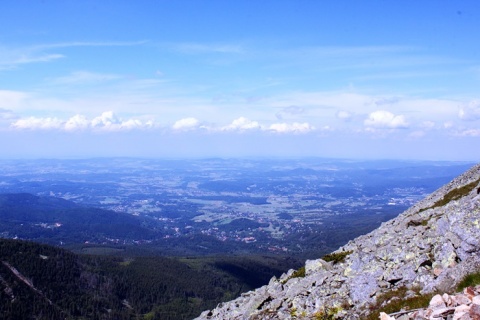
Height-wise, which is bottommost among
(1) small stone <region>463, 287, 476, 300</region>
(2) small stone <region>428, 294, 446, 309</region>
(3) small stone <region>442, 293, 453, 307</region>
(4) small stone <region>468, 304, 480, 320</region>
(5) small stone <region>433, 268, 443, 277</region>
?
(5) small stone <region>433, 268, 443, 277</region>

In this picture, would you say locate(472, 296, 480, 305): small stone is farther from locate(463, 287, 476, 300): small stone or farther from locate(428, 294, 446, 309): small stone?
locate(428, 294, 446, 309): small stone

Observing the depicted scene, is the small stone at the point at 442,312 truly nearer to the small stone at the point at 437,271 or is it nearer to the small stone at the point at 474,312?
the small stone at the point at 474,312

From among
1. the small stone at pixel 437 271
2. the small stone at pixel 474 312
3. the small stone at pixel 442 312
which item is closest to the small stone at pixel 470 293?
the small stone at pixel 442 312

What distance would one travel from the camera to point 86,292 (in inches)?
7854

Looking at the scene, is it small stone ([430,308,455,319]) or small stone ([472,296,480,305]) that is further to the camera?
small stone ([430,308,455,319])

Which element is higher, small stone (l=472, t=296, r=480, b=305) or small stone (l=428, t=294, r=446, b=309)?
small stone (l=472, t=296, r=480, b=305)

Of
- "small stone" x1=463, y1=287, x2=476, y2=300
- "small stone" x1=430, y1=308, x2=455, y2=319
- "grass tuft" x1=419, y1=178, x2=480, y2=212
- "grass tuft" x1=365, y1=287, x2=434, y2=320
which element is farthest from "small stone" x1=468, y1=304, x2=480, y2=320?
"grass tuft" x1=419, y1=178, x2=480, y2=212

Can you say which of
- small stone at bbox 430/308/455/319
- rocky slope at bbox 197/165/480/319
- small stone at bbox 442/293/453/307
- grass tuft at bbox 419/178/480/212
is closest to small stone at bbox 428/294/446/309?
small stone at bbox 442/293/453/307

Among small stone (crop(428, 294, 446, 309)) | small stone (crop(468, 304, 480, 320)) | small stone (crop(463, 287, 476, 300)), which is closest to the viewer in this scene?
small stone (crop(468, 304, 480, 320))

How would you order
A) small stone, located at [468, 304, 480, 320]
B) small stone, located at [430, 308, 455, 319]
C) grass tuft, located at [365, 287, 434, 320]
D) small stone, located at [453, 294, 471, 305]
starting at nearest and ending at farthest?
small stone, located at [468, 304, 480, 320], small stone, located at [430, 308, 455, 319], small stone, located at [453, 294, 471, 305], grass tuft, located at [365, 287, 434, 320]

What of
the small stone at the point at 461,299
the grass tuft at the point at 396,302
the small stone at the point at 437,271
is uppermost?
the small stone at the point at 461,299

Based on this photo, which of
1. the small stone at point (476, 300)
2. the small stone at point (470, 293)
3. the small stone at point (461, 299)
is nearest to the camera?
the small stone at point (476, 300)

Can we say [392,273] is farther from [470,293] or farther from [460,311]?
[460,311]

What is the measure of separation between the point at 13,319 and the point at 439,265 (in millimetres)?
169304
